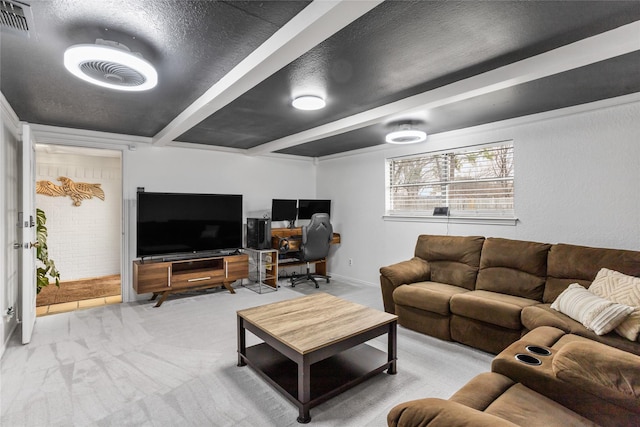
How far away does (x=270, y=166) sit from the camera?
570 centimetres

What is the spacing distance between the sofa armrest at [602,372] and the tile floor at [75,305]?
483cm

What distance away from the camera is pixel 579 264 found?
2740 mm

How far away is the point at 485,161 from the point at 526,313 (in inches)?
79.6

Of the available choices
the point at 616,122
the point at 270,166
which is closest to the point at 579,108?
the point at 616,122

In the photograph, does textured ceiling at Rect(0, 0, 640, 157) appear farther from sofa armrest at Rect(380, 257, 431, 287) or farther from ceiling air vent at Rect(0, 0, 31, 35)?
sofa armrest at Rect(380, 257, 431, 287)

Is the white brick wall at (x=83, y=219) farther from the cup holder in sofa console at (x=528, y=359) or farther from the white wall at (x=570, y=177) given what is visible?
the cup holder in sofa console at (x=528, y=359)

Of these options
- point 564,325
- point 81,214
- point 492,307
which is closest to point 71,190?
point 81,214

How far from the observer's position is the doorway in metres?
5.27

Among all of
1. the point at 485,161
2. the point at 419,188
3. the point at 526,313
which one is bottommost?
the point at 526,313

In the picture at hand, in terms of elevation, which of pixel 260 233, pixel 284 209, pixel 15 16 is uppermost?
pixel 15 16

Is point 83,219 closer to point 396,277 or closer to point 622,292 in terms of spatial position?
point 396,277

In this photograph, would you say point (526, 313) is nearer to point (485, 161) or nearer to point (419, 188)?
point (485, 161)

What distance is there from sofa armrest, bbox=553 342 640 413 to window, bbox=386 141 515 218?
257 cm

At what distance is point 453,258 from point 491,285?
0.50 metres
